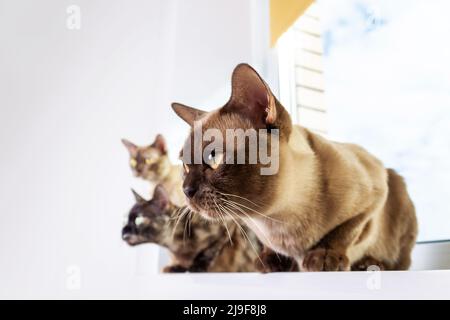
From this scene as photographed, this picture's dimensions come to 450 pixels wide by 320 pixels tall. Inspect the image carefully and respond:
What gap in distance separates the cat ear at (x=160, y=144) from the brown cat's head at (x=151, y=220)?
0.18m

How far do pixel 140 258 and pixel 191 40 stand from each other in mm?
749

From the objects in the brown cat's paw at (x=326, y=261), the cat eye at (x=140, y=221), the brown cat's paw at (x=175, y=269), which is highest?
the cat eye at (x=140, y=221)

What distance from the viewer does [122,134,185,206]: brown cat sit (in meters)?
1.31

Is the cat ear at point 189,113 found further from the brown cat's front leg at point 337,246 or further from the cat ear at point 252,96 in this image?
the brown cat's front leg at point 337,246

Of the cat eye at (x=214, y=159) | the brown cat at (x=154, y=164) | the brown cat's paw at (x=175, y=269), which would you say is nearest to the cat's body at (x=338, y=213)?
the cat eye at (x=214, y=159)

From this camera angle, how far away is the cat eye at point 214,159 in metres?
0.75

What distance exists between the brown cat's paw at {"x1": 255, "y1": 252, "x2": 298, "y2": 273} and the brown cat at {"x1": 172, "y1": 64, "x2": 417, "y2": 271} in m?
0.04

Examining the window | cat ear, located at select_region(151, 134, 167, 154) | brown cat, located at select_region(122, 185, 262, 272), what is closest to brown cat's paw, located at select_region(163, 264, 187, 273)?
brown cat, located at select_region(122, 185, 262, 272)

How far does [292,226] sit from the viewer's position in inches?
29.9

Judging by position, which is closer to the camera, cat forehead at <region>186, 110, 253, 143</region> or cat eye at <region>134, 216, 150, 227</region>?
cat forehead at <region>186, 110, 253, 143</region>

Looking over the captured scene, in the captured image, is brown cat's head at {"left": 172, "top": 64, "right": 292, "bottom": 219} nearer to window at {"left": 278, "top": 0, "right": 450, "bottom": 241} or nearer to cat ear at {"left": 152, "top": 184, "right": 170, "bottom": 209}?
window at {"left": 278, "top": 0, "right": 450, "bottom": 241}

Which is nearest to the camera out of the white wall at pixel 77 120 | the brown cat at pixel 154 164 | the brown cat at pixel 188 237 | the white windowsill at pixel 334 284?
the white windowsill at pixel 334 284

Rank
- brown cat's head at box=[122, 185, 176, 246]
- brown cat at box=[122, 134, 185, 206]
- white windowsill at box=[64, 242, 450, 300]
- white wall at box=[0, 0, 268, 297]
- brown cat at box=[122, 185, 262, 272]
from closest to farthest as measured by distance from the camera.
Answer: white windowsill at box=[64, 242, 450, 300] < brown cat at box=[122, 185, 262, 272] < brown cat's head at box=[122, 185, 176, 246] < brown cat at box=[122, 134, 185, 206] < white wall at box=[0, 0, 268, 297]

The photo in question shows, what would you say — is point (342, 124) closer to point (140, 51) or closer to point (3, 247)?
point (140, 51)
